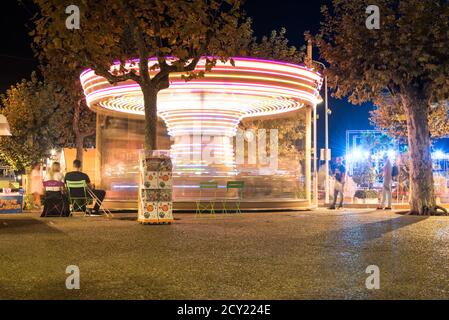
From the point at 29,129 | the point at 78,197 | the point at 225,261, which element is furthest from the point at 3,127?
the point at 29,129

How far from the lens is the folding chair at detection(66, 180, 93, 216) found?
55.3ft

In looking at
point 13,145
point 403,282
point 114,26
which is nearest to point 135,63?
point 114,26

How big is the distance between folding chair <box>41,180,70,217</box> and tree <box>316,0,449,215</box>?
942 centimetres

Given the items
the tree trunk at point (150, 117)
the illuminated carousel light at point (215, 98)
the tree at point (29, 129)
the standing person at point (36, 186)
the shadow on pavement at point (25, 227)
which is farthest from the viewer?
the tree at point (29, 129)

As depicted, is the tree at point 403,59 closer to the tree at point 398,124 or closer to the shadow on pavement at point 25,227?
the shadow on pavement at point 25,227

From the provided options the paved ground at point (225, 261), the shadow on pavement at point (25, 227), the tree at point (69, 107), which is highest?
the tree at point (69, 107)

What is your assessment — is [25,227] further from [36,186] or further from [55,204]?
[36,186]

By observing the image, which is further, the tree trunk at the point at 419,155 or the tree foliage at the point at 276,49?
the tree foliage at the point at 276,49

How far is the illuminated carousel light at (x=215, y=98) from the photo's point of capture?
61.7ft

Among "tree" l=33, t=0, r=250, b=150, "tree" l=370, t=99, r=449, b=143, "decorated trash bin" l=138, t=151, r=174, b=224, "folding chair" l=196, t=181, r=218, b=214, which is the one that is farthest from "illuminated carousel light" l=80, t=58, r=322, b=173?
"tree" l=370, t=99, r=449, b=143

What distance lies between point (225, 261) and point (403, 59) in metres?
11.5

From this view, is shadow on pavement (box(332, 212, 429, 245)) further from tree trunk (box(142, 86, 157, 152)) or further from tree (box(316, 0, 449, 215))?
tree trunk (box(142, 86, 157, 152))

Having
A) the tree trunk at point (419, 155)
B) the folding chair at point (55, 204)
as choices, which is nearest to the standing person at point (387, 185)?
the tree trunk at point (419, 155)

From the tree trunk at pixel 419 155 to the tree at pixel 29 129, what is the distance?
76.4 feet
